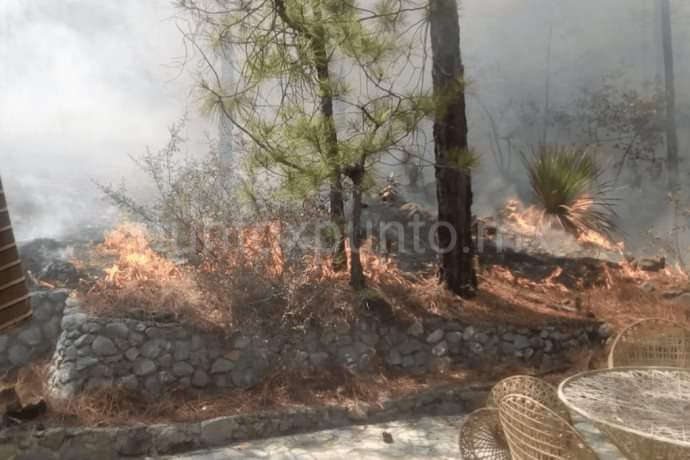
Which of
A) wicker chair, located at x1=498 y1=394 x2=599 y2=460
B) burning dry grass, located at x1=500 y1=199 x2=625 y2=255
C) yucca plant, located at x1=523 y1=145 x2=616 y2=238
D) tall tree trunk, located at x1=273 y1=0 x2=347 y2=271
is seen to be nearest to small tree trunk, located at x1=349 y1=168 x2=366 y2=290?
tall tree trunk, located at x1=273 y1=0 x2=347 y2=271

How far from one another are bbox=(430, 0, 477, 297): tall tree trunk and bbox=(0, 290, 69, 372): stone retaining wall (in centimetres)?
329

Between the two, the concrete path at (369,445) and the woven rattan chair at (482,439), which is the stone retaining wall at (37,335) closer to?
the concrete path at (369,445)

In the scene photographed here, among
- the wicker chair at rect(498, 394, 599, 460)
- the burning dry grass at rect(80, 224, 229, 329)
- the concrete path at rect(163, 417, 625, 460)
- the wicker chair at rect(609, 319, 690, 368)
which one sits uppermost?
the burning dry grass at rect(80, 224, 229, 329)

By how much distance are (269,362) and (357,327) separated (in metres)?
0.78

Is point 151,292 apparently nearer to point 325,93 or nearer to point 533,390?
point 325,93

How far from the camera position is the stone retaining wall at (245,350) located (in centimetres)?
445

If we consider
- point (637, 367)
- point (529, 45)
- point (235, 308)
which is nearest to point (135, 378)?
point (235, 308)

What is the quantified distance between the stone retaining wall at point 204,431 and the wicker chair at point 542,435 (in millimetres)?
2212

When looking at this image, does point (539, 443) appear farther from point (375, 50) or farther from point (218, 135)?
point (218, 135)

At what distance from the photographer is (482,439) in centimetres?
316

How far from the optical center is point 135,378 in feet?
14.6

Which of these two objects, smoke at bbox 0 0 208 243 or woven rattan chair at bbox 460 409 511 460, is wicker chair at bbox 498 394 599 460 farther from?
smoke at bbox 0 0 208 243

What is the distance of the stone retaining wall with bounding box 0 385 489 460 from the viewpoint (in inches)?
149

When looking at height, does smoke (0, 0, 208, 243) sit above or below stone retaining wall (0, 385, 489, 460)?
above
